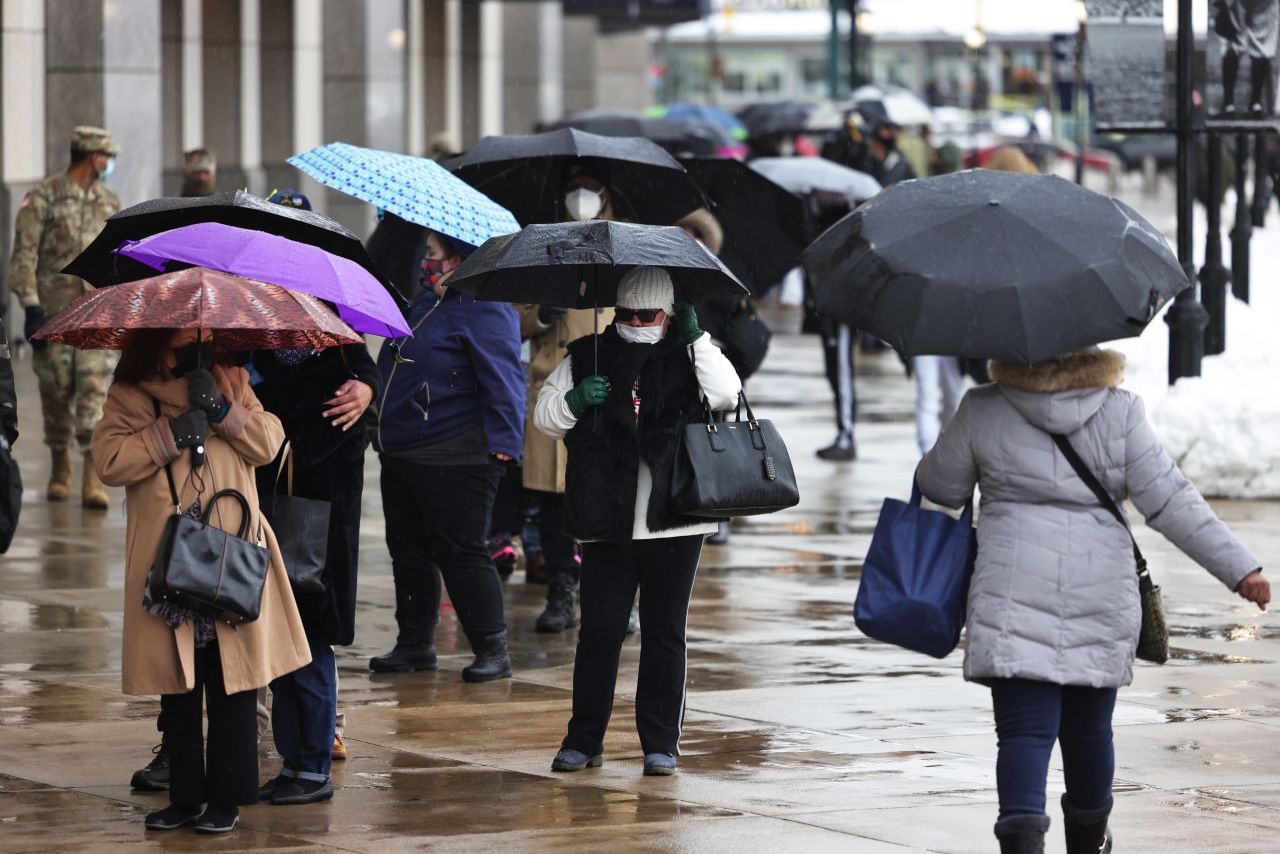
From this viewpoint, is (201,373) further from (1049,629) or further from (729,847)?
(1049,629)

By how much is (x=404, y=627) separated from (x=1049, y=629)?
387 centimetres

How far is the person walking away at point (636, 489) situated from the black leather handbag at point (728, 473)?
65 millimetres

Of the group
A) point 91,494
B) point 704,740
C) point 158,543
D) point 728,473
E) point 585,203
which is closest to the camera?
point 158,543

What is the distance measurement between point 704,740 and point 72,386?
680cm

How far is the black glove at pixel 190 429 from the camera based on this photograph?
21.3ft

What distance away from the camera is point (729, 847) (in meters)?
6.59

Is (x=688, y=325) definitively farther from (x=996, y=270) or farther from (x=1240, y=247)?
(x=1240, y=247)

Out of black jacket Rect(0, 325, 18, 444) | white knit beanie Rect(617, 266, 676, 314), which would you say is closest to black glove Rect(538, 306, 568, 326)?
white knit beanie Rect(617, 266, 676, 314)

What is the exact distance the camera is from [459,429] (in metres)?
9.02

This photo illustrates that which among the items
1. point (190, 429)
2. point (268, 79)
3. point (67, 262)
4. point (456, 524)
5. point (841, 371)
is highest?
point (268, 79)

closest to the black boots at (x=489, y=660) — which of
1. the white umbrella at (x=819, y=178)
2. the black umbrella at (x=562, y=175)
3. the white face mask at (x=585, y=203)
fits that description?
the white face mask at (x=585, y=203)

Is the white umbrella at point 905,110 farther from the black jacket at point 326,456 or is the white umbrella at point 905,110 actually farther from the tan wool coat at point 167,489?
the tan wool coat at point 167,489

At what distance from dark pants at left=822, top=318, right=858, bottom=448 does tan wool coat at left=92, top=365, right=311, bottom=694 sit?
10.4m

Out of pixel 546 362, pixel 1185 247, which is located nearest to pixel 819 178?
pixel 1185 247
